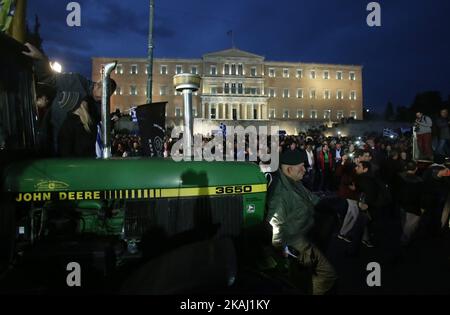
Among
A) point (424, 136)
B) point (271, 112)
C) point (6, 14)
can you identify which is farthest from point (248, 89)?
point (6, 14)

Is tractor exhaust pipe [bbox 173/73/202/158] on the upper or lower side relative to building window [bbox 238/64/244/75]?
lower

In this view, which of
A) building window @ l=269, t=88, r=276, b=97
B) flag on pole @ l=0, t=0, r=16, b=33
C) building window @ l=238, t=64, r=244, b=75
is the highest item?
building window @ l=238, t=64, r=244, b=75

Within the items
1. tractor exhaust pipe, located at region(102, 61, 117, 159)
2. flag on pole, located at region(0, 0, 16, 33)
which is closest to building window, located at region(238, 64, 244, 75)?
flag on pole, located at region(0, 0, 16, 33)

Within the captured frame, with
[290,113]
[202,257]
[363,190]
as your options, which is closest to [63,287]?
[202,257]

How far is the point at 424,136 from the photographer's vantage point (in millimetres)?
11289

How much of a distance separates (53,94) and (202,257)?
3643 mm

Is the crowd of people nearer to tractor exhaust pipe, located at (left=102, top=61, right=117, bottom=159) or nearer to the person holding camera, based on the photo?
the person holding camera

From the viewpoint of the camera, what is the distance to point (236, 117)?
327 feet

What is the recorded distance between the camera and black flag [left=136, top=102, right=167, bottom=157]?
606 cm

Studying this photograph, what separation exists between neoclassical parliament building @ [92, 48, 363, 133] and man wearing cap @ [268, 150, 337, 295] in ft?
285

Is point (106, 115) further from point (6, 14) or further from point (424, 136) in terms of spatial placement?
point (424, 136)

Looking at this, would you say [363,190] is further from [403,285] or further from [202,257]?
[202,257]

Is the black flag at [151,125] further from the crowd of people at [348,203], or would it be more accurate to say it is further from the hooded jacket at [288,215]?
the hooded jacket at [288,215]

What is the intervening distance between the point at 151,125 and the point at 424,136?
849 cm
